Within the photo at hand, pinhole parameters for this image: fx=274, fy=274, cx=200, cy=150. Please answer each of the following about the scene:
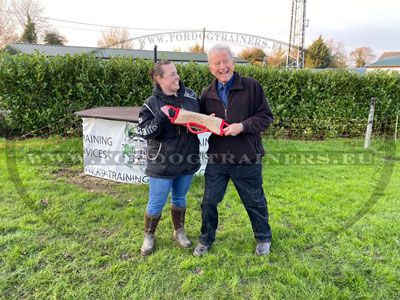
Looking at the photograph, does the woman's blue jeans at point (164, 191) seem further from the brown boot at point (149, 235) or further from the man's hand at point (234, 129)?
the man's hand at point (234, 129)

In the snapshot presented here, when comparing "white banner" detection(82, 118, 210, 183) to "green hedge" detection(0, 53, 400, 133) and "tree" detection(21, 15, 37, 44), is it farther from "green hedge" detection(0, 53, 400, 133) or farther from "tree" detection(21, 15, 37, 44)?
"tree" detection(21, 15, 37, 44)

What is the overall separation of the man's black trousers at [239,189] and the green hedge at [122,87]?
17.1ft

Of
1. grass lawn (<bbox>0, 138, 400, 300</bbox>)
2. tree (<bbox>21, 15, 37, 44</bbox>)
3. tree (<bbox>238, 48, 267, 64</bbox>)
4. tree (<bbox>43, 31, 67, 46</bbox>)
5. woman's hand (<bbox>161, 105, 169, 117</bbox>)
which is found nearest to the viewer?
grass lawn (<bbox>0, 138, 400, 300</bbox>)

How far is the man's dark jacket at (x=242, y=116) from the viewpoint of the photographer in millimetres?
2311

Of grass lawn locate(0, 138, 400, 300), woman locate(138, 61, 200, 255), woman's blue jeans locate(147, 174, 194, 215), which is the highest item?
woman locate(138, 61, 200, 255)

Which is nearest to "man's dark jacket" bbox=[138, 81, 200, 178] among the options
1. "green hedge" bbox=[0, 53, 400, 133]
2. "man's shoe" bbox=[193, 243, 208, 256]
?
"man's shoe" bbox=[193, 243, 208, 256]

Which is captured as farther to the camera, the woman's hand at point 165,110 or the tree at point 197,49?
the tree at point 197,49

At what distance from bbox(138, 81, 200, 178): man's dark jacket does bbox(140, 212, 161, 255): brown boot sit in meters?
0.45

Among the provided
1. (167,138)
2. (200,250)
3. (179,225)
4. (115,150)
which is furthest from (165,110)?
(115,150)

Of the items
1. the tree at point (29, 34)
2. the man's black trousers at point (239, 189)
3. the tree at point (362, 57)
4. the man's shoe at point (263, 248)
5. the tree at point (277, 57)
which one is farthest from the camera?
the tree at point (362, 57)

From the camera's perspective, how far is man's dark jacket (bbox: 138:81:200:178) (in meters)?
2.33

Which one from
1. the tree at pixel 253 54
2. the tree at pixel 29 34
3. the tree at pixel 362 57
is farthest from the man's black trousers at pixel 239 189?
the tree at pixel 362 57

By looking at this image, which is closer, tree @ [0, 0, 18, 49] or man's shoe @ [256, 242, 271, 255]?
man's shoe @ [256, 242, 271, 255]

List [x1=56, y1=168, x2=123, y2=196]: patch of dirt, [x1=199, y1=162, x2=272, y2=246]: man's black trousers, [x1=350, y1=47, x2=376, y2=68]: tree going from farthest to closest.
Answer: [x1=350, y1=47, x2=376, y2=68]: tree, [x1=56, y1=168, x2=123, y2=196]: patch of dirt, [x1=199, y1=162, x2=272, y2=246]: man's black trousers
